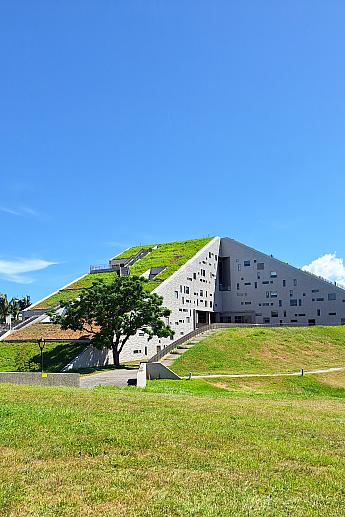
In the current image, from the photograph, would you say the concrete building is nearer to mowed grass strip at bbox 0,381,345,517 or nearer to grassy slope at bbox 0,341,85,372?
grassy slope at bbox 0,341,85,372

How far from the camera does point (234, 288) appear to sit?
82.6 m

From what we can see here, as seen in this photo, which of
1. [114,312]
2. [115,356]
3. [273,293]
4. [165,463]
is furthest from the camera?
[273,293]

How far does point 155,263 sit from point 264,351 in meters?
29.8

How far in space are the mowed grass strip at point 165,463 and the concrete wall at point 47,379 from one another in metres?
10.6

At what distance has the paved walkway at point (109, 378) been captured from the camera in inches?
1193

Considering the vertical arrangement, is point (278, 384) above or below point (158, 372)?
below

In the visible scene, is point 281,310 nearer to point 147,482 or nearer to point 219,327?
point 219,327

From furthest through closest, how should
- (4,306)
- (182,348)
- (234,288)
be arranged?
(4,306) < (234,288) < (182,348)

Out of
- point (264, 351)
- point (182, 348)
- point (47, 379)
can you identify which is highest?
point (182, 348)

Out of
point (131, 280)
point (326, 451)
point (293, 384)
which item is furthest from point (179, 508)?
point (131, 280)

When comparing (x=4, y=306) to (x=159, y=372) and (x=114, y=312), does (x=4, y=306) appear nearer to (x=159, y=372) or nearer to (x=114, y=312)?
(x=114, y=312)

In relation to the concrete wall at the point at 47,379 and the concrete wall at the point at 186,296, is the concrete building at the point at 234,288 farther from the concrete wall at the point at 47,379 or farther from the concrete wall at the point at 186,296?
the concrete wall at the point at 47,379

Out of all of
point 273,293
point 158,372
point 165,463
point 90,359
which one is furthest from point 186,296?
point 165,463

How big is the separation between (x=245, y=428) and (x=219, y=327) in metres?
50.6
